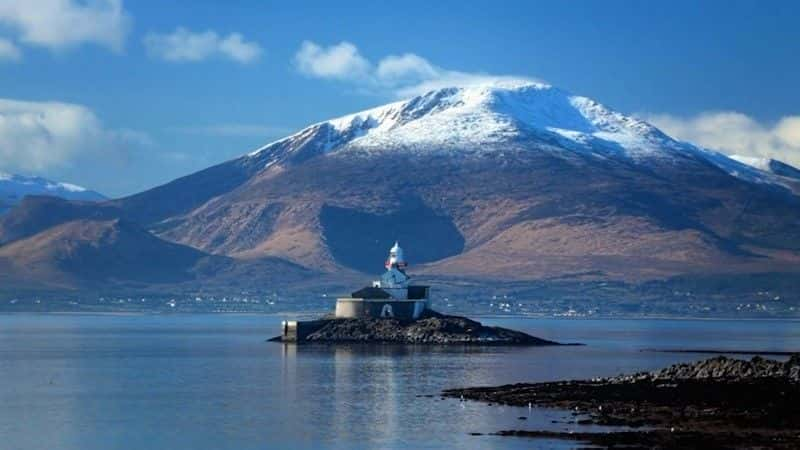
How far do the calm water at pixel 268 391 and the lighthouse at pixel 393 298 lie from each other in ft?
24.1

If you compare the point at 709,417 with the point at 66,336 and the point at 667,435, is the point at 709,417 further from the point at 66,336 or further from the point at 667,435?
the point at 66,336

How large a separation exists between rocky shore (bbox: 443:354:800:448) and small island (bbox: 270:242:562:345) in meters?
55.8

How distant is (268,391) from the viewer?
311ft

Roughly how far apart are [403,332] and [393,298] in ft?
11.6

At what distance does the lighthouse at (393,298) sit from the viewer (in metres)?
148

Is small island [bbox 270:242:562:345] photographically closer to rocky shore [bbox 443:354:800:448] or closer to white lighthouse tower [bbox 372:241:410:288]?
white lighthouse tower [bbox 372:241:410:288]

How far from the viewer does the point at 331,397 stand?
90375 mm

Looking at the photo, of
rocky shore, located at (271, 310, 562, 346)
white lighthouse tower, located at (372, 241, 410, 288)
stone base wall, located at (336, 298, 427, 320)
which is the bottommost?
rocky shore, located at (271, 310, 562, 346)

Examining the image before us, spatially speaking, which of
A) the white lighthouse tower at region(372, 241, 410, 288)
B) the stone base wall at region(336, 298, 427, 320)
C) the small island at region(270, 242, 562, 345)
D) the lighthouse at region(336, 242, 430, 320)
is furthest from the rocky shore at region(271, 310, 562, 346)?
the white lighthouse tower at region(372, 241, 410, 288)

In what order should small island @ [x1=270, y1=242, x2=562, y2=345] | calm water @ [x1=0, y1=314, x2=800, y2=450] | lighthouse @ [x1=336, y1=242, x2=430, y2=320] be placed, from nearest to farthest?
calm water @ [x1=0, y1=314, x2=800, y2=450], small island @ [x1=270, y1=242, x2=562, y2=345], lighthouse @ [x1=336, y1=242, x2=430, y2=320]

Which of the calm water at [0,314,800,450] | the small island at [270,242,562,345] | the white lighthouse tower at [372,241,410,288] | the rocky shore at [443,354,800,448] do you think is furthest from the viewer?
the white lighthouse tower at [372,241,410,288]

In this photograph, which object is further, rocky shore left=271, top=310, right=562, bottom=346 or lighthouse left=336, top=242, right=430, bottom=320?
lighthouse left=336, top=242, right=430, bottom=320

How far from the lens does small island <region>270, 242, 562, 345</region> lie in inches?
5748

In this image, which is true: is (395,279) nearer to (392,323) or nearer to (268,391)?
(392,323)
